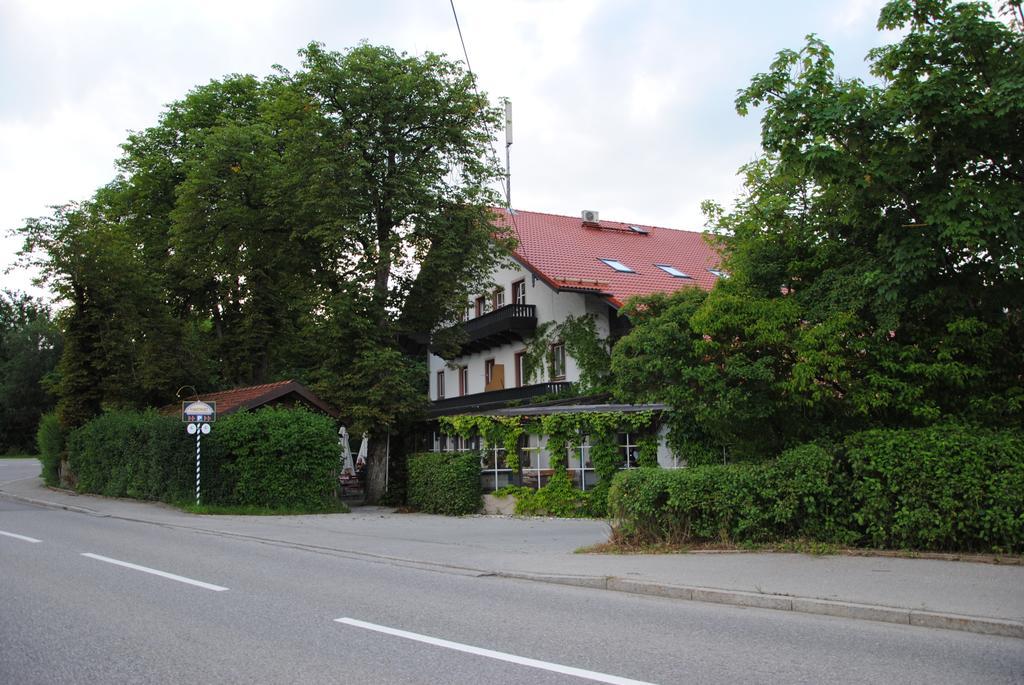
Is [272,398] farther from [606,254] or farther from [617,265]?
[606,254]

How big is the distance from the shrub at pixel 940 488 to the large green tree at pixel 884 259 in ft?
2.24

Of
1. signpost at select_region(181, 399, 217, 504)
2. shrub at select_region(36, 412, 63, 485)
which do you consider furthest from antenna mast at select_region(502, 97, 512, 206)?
shrub at select_region(36, 412, 63, 485)

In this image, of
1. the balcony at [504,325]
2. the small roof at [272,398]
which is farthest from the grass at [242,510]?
the balcony at [504,325]

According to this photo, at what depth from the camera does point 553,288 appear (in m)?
28.1

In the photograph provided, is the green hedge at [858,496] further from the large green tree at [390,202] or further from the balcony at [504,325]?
the balcony at [504,325]

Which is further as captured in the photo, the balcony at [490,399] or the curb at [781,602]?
the balcony at [490,399]

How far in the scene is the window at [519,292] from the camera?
3238cm

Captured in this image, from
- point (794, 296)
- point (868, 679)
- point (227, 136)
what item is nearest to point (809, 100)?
point (794, 296)

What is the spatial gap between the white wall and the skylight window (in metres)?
4.78

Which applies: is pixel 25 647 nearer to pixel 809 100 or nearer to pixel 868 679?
pixel 868 679

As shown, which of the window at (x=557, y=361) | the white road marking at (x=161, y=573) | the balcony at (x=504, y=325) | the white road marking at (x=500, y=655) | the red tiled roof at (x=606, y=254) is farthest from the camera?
the balcony at (x=504, y=325)

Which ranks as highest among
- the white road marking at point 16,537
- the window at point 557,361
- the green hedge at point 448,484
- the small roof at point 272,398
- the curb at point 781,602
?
the window at point 557,361

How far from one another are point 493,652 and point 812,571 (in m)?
5.14

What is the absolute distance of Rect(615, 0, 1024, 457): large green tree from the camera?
1024 centimetres
